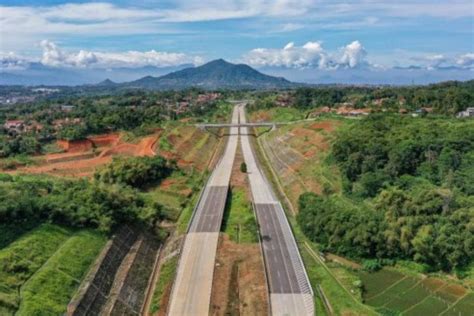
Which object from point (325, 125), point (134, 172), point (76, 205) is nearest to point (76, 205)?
point (76, 205)

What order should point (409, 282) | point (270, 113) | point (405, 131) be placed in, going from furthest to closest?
point (270, 113)
point (405, 131)
point (409, 282)

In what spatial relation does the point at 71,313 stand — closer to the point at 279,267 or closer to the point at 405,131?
the point at 279,267

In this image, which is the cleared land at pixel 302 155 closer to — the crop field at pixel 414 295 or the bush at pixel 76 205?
the crop field at pixel 414 295

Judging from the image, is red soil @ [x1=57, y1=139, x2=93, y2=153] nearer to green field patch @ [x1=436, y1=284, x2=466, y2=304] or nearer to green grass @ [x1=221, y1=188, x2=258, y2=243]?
green grass @ [x1=221, y1=188, x2=258, y2=243]

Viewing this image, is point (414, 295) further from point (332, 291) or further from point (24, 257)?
point (24, 257)

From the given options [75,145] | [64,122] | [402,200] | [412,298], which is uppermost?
[64,122]

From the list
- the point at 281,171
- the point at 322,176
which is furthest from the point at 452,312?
the point at 281,171

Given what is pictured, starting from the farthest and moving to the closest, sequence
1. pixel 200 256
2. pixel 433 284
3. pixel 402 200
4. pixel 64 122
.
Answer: pixel 64 122
pixel 402 200
pixel 200 256
pixel 433 284
